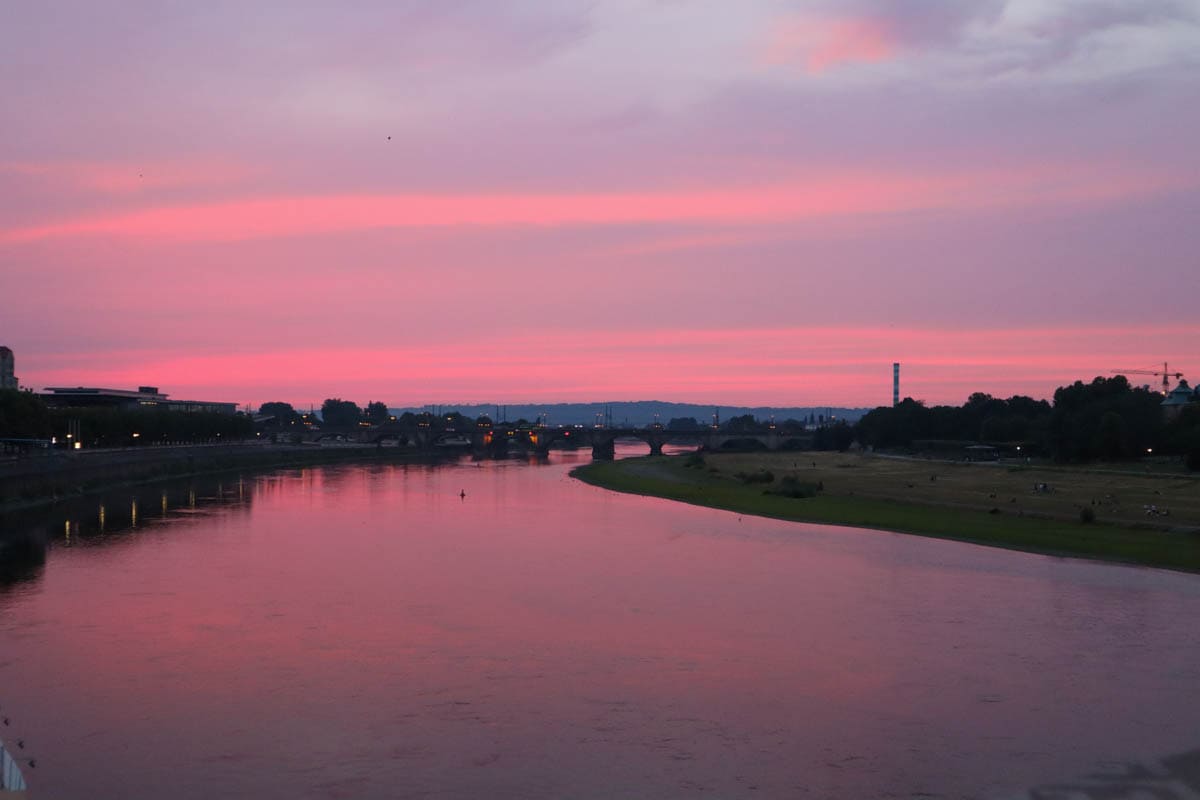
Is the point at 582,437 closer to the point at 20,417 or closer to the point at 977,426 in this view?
the point at 977,426

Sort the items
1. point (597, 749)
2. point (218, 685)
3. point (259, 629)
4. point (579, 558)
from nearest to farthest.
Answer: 1. point (597, 749)
2. point (218, 685)
3. point (259, 629)
4. point (579, 558)

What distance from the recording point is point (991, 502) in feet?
186

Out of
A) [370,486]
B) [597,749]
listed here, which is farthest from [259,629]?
[370,486]

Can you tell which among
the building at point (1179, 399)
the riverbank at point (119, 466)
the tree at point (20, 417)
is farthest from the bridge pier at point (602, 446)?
the tree at point (20, 417)

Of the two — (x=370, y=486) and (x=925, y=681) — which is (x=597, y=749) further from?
(x=370, y=486)

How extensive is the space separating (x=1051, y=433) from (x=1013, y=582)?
201 ft

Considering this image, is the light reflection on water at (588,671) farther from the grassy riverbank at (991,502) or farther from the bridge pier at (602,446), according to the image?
the bridge pier at (602,446)

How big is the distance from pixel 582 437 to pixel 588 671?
140738mm

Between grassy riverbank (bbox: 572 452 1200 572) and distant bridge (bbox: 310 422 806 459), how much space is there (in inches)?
2255

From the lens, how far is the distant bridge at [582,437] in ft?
506

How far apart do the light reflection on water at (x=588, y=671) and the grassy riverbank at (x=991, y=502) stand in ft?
12.4

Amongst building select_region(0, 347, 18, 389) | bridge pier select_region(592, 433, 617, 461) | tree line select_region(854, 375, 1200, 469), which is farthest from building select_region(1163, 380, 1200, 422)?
building select_region(0, 347, 18, 389)

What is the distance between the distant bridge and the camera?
154 meters

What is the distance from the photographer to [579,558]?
39875mm
